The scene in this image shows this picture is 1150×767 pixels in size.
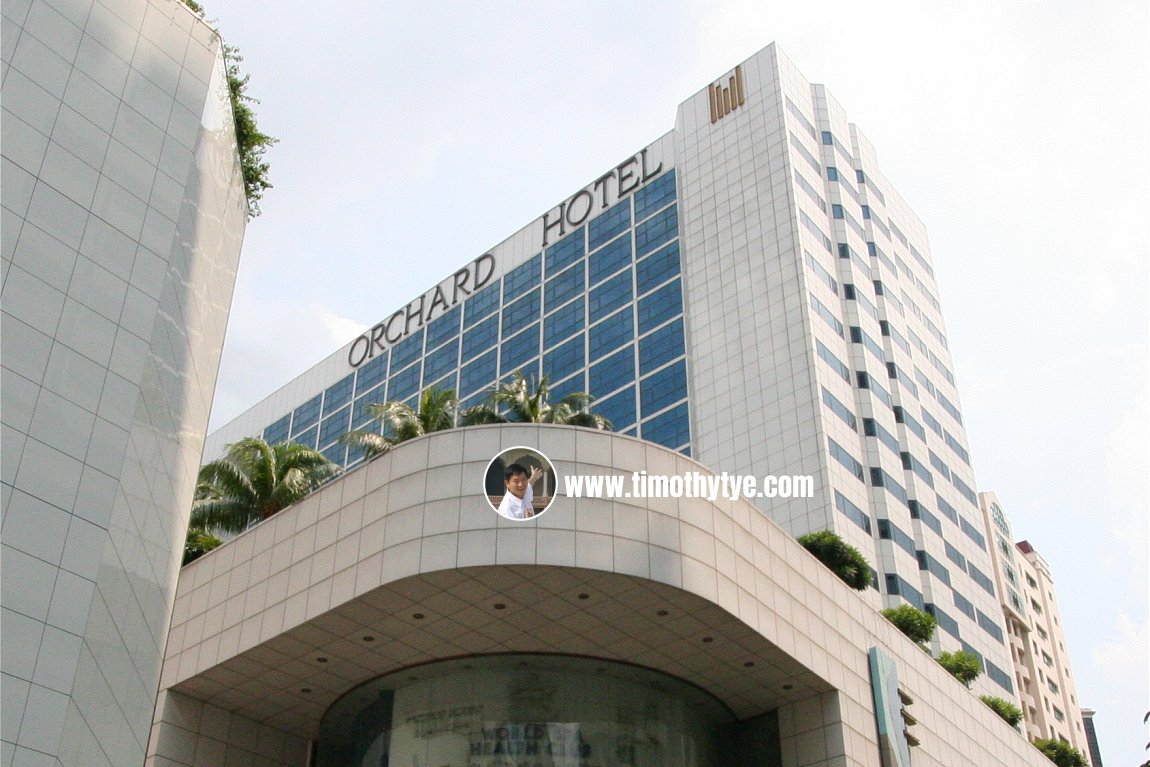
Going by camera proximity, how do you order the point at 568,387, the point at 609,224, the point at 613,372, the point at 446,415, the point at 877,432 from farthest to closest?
the point at 609,224 → the point at 568,387 → the point at 613,372 → the point at 877,432 → the point at 446,415

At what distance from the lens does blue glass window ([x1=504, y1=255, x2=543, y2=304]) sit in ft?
309

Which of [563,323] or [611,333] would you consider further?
[563,323]

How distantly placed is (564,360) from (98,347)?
66416 millimetres

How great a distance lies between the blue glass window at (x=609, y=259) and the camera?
87062 mm

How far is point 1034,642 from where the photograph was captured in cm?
10619

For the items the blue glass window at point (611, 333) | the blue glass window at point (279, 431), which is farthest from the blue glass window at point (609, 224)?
the blue glass window at point (279, 431)

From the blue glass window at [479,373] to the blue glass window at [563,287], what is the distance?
6359 mm

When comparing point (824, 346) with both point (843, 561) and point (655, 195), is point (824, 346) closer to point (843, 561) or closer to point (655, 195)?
point (655, 195)

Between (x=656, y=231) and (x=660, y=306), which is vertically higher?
(x=656, y=231)

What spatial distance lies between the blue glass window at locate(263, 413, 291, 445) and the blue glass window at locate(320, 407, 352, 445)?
6815 millimetres

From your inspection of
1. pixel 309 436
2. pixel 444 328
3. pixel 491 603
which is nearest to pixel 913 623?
pixel 491 603

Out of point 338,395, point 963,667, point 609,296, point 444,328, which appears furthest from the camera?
point 338,395

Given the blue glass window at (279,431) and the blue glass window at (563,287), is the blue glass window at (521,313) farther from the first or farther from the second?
the blue glass window at (279,431)

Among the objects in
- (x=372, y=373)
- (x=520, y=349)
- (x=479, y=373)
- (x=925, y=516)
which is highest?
(x=372, y=373)
